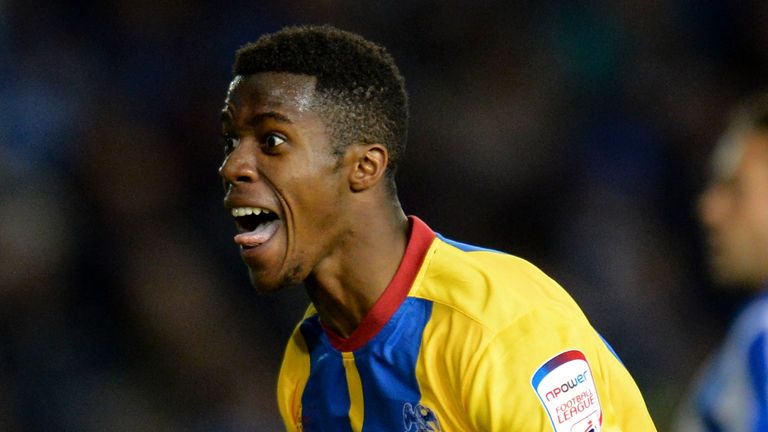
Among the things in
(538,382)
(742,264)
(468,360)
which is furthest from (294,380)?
(742,264)

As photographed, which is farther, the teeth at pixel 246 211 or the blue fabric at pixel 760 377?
the teeth at pixel 246 211

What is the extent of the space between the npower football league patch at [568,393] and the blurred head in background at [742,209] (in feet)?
1.35

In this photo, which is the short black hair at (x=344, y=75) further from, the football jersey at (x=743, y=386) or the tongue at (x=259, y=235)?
the football jersey at (x=743, y=386)

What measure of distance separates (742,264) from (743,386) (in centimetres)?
32

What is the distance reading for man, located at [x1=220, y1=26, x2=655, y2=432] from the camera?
297 centimetres

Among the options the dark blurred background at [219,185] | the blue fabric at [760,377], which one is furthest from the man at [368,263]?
the dark blurred background at [219,185]

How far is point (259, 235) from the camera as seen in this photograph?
322cm

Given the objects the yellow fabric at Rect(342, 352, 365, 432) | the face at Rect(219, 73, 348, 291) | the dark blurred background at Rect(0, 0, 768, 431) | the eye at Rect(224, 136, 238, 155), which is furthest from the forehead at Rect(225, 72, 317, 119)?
the dark blurred background at Rect(0, 0, 768, 431)

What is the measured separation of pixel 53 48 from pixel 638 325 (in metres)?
3.50

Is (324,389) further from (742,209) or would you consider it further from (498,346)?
(742,209)

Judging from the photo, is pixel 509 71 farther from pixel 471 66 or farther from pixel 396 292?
pixel 396 292

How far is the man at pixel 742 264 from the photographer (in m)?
2.64

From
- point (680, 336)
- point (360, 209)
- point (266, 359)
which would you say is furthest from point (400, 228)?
point (680, 336)

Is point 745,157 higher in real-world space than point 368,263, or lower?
higher
